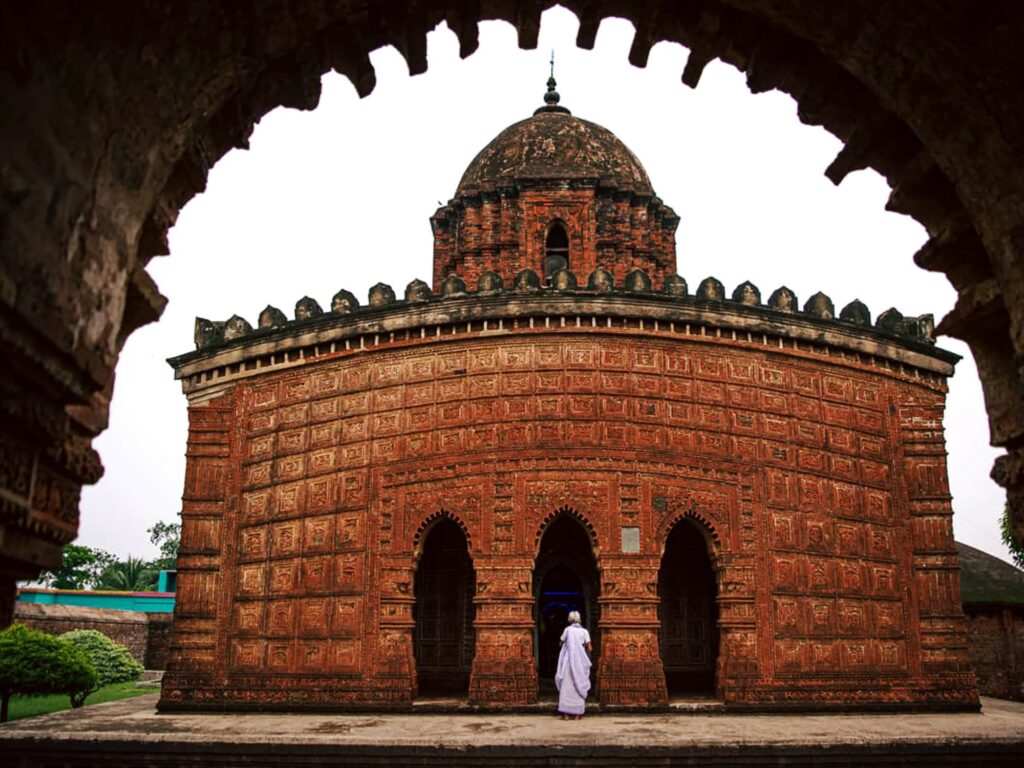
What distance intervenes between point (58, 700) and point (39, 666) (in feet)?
13.9

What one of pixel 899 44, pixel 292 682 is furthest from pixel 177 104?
pixel 292 682

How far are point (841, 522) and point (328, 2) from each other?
15.3 meters

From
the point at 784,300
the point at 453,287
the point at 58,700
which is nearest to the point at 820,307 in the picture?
the point at 784,300

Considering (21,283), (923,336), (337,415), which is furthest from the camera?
(923,336)

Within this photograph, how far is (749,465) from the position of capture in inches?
688

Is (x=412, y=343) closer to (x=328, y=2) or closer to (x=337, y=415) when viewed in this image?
(x=337, y=415)

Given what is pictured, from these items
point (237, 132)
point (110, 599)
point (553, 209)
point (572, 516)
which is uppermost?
point (553, 209)

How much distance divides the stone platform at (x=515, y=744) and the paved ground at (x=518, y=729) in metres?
0.02

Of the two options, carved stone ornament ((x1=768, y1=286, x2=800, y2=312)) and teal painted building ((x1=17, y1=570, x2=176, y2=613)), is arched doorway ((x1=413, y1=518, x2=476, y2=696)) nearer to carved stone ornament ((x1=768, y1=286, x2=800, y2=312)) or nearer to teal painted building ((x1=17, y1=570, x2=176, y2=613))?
carved stone ornament ((x1=768, y1=286, x2=800, y2=312))

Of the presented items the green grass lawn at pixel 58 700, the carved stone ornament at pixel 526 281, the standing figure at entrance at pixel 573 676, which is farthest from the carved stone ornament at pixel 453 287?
Result: the green grass lawn at pixel 58 700

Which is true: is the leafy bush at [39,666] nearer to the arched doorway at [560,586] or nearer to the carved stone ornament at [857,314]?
the arched doorway at [560,586]

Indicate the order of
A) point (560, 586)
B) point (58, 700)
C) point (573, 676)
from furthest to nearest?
point (58, 700)
point (560, 586)
point (573, 676)

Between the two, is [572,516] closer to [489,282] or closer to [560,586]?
[560,586]

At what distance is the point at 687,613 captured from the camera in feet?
61.5
